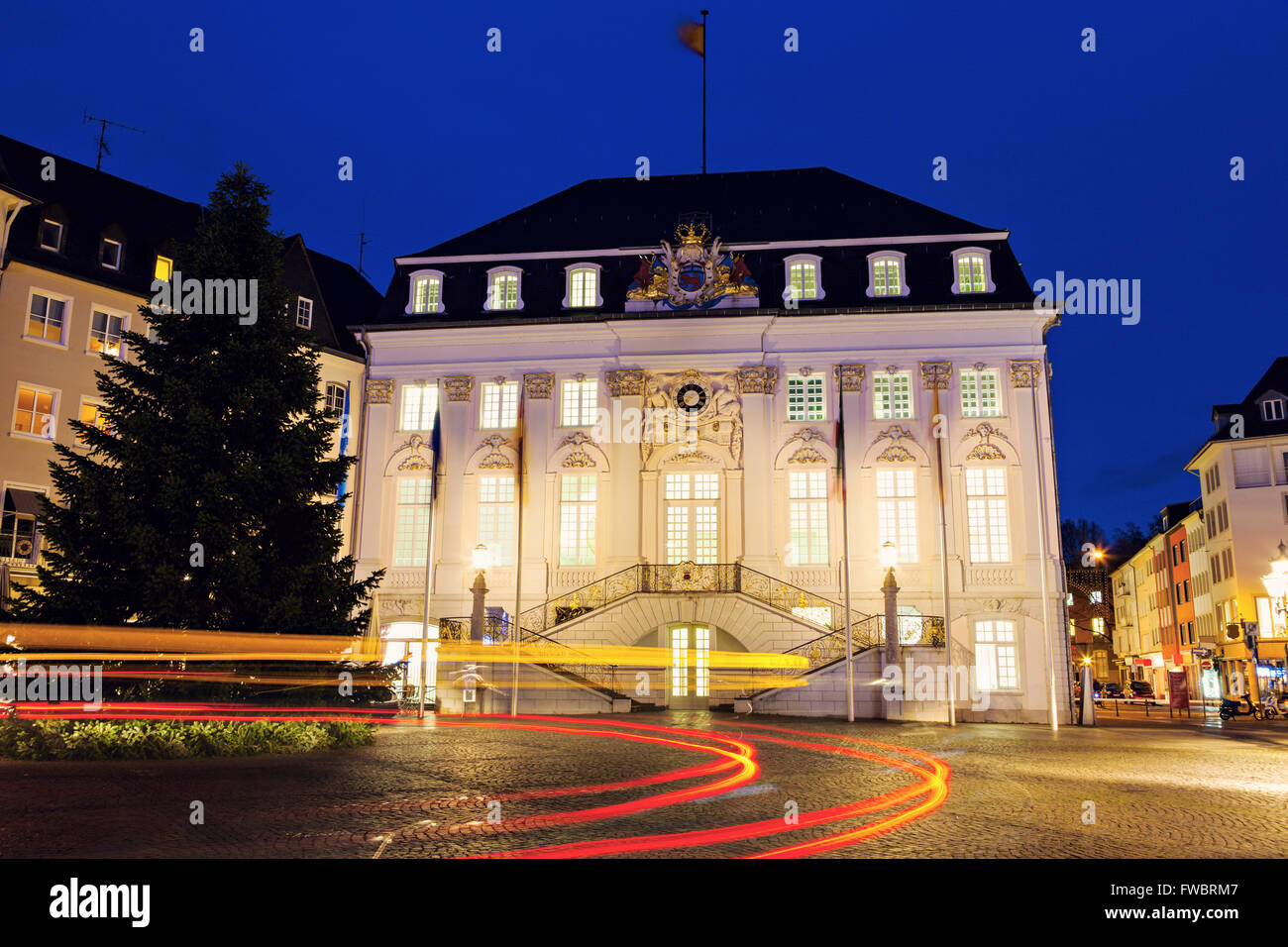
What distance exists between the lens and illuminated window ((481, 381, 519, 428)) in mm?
34969

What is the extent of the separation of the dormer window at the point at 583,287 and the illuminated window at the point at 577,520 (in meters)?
6.30

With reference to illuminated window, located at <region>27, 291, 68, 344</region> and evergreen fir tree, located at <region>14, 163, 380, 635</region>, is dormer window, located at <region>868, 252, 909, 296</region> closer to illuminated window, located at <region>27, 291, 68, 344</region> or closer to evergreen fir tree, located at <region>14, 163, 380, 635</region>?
evergreen fir tree, located at <region>14, 163, 380, 635</region>

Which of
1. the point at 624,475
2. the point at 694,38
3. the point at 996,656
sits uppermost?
the point at 694,38

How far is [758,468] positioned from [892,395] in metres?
5.24

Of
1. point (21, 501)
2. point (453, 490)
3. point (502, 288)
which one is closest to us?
point (21, 501)

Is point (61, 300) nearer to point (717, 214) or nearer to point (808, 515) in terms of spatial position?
point (717, 214)

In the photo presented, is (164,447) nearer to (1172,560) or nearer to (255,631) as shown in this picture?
(255,631)

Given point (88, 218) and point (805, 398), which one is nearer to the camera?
point (805, 398)

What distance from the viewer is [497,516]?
34094mm

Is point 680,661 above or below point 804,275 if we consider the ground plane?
below

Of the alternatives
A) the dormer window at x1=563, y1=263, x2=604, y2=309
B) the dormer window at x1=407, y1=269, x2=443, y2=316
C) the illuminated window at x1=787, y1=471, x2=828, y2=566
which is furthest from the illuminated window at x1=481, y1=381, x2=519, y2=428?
the illuminated window at x1=787, y1=471, x2=828, y2=566

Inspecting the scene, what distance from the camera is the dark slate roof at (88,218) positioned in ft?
105

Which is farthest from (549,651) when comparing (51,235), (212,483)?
(51,235)
